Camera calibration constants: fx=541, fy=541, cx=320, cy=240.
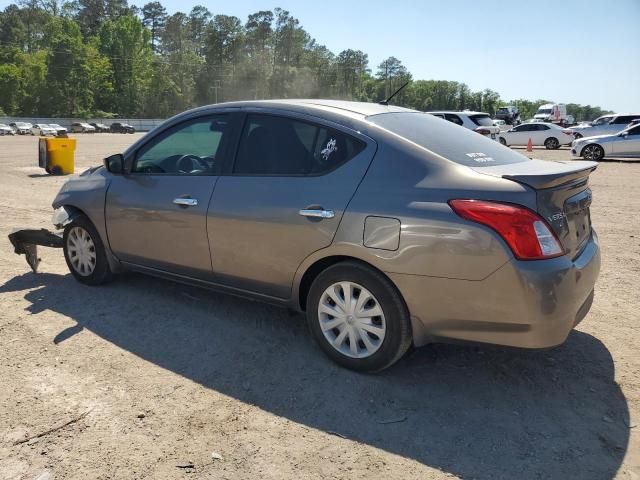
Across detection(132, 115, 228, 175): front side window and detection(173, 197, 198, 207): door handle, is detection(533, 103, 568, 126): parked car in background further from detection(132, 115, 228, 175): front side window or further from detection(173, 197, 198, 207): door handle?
detection(173, 197, 198, 207): door handle

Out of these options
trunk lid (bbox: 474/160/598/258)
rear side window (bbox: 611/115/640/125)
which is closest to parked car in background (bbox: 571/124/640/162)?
rear side window (bbox: 611/115/640/125)

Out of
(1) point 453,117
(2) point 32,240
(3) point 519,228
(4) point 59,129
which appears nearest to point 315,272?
(3) point 519,228

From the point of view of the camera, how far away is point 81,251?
16.6ft

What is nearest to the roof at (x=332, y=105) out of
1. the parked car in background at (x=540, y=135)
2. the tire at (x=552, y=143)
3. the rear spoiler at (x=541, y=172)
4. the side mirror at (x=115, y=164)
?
the rear spoiler at (x=541, y=172)

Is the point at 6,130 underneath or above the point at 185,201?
above

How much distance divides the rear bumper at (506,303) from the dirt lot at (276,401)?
22 centimetres

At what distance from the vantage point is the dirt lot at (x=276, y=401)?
264 cm


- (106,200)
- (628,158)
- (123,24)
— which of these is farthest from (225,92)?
(106,200)

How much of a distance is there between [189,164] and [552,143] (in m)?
26.6

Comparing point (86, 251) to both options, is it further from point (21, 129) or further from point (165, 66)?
point (165, 66)

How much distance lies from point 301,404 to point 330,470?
1.98 feet

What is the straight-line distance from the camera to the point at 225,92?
115 metres

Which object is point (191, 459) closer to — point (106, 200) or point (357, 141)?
point (357, 141)

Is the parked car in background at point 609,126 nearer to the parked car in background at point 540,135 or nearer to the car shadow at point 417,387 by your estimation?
the parked car in background at point 540,135
